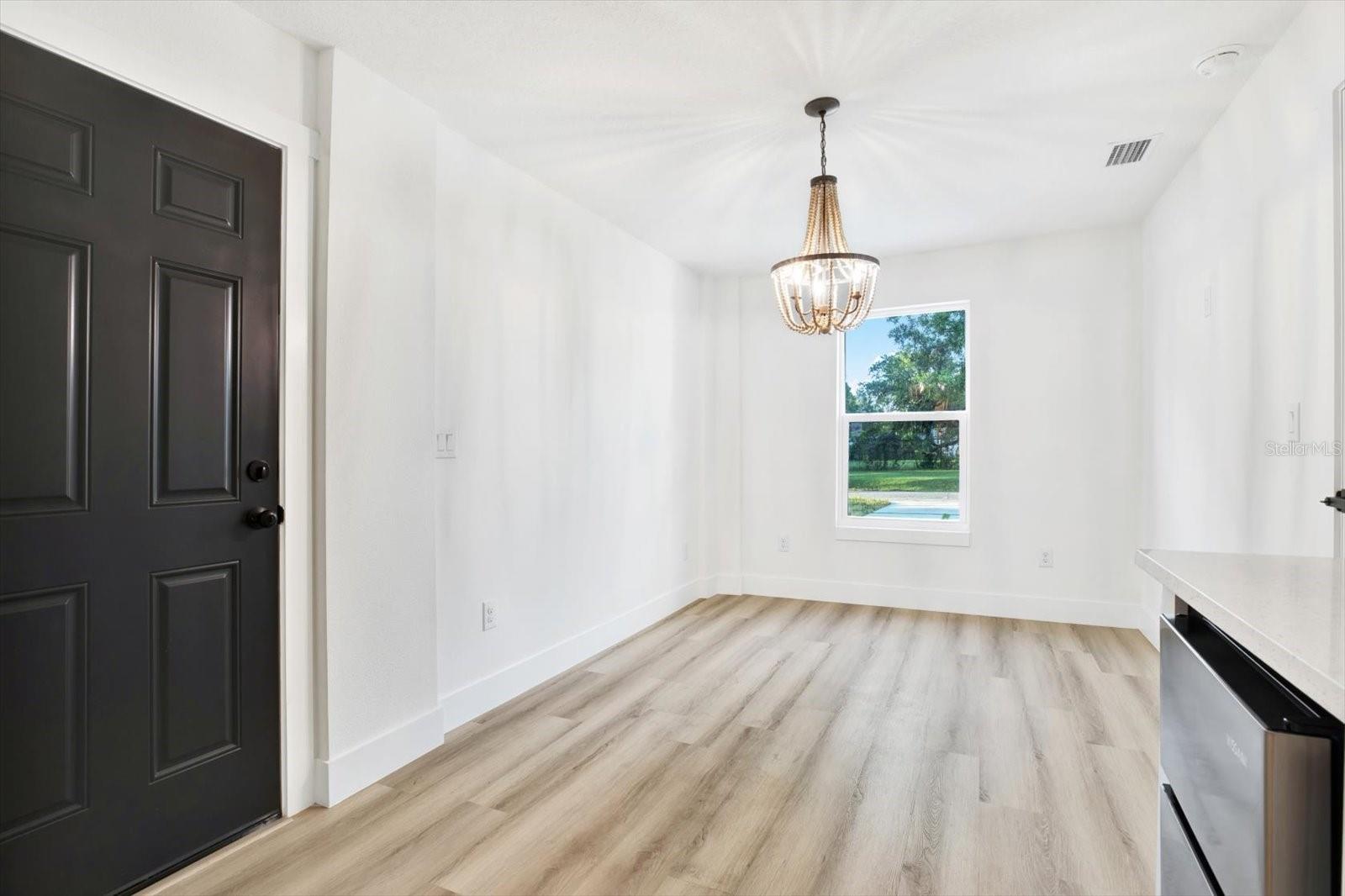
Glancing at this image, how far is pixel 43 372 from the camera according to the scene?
5.33 ft

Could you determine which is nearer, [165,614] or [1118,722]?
[165,614]

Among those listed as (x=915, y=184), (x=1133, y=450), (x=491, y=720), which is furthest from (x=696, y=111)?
(x=1133, y=450)

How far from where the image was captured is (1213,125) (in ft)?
9.32

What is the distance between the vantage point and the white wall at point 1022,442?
430 centimetres

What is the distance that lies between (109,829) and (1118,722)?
346cm

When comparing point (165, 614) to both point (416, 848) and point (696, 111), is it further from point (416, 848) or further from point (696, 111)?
point (696, 111)

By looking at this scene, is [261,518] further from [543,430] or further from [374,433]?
[543,430]

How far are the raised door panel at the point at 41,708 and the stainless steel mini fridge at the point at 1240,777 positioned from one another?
7.59 ft

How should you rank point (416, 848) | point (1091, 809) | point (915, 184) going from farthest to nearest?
point (915, 184)
point (1091, 809)
point (416, 848)

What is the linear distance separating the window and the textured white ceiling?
121 centimetres

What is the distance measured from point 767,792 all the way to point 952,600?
2.90 m

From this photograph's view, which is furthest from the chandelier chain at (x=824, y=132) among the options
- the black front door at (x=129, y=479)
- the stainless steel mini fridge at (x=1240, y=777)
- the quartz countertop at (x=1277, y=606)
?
the stainless steel mini fridge at (x=1240, y=777)

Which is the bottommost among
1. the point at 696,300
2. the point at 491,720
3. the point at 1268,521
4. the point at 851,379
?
the point at 491,720

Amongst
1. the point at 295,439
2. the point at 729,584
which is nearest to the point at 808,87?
the point at 295,439
